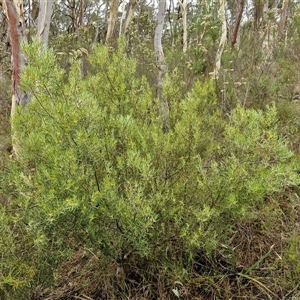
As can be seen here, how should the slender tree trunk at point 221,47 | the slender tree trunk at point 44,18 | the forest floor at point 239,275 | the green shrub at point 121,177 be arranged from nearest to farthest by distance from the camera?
the green shrub at point 121,177, the forest floor at point 239,275, the slender tree trunk at point 44,18, the slender tree trunk at point 221,47

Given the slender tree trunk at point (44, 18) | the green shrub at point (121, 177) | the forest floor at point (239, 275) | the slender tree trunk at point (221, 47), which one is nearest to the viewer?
the green shrub at point (121, 177)

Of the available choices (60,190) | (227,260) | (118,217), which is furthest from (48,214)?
(227,260)

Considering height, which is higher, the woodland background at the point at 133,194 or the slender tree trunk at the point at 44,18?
the slender tree trunk at the point at 44,18

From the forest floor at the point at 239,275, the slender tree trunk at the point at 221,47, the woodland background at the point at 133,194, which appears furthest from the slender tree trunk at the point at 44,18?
the forest floor at the point at 239,275

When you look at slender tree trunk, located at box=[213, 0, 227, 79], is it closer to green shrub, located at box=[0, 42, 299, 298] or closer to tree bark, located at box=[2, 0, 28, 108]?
tree bark, located at box=[2, 0, 28, 108]

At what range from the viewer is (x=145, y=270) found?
2363 millimetres

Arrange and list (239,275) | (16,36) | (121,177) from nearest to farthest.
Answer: (121,177) → (239,275) → (16,36)

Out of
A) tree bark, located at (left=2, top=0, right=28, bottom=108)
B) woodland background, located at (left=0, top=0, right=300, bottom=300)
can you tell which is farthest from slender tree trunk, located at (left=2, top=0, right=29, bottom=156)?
woodland background, located at (left=0, top=0, right=300, bottom=300)

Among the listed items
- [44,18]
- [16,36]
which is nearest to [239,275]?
[16,36]

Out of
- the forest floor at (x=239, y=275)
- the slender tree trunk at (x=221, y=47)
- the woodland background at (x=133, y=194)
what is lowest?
the forest floor at (x=239, y=275)

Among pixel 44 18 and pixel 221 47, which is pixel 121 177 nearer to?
pixel 44 18

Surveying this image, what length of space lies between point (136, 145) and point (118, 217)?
1.55ft

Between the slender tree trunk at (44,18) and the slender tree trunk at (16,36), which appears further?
the slender tree trunk at (44,18)

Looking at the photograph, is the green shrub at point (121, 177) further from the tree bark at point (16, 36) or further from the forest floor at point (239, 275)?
the tree bark at point (16, 36)
